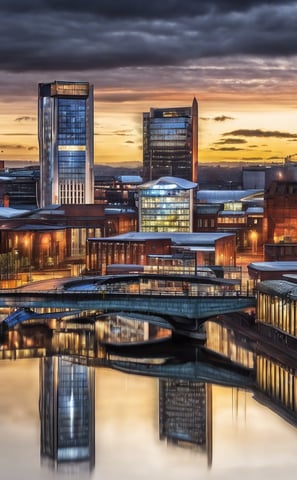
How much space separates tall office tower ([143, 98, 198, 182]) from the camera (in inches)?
5497

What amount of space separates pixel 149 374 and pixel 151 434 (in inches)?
303

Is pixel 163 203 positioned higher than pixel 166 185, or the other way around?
pixel 166 185

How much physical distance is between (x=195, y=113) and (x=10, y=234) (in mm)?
70775

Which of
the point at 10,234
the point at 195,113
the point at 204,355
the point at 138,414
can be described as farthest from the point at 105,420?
the point at 195,113

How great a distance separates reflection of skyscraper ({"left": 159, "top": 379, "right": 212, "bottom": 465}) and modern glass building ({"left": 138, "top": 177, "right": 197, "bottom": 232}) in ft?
162

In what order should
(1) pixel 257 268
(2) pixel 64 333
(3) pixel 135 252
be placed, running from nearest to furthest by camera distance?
(2) pixel 64 333, (1) pixel 257 268, (3) pixel 135 252

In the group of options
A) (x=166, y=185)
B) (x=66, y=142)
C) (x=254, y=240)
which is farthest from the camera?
(x=66, y=142)

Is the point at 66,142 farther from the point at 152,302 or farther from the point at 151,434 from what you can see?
the point at 151,434

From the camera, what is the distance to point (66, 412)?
33656mm

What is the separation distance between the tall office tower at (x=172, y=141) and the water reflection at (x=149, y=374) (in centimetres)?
9063

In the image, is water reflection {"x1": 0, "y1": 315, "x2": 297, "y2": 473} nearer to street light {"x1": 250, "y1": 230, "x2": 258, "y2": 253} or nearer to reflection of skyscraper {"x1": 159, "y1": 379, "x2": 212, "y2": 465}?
reflection of skyscraper {"x1": 159, "y1": 379, "x2": 212, "y2": 465}

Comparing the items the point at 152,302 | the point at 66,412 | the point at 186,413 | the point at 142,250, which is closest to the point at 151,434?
the point at 186,413

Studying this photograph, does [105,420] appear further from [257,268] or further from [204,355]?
[257,268]

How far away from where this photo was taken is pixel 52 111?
12238 centimetres
